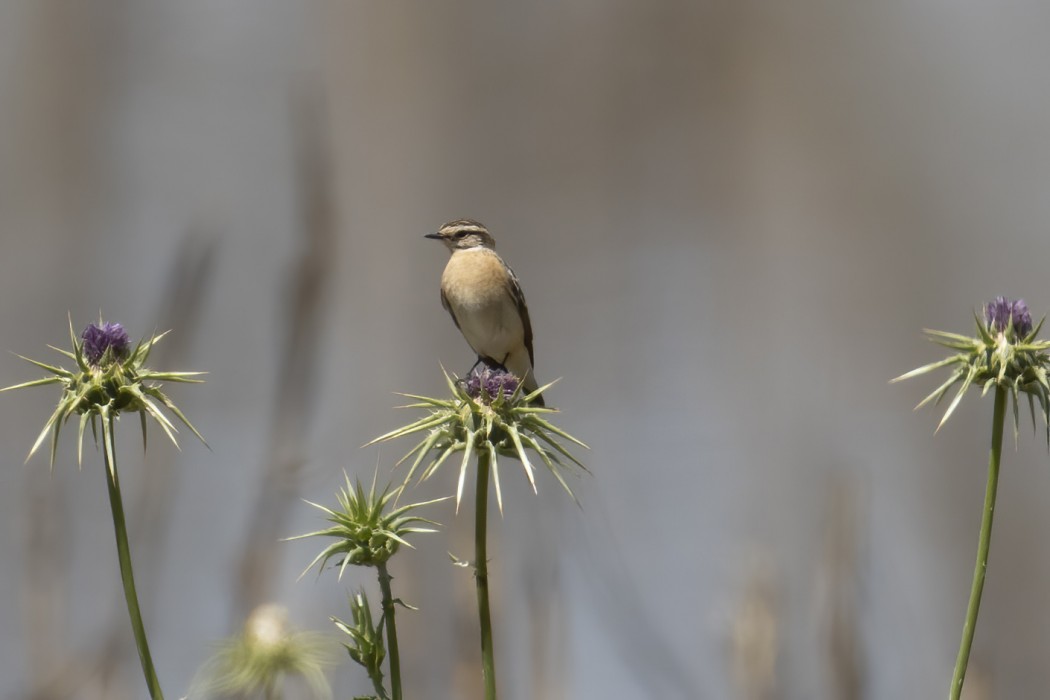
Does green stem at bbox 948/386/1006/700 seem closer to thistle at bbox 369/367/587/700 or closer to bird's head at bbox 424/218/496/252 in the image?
thistle at bbox 369/367/587/700

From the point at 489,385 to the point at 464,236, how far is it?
4.32m

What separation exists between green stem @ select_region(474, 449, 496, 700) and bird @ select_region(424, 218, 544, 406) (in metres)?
4.51

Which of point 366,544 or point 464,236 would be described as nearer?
point 366,544

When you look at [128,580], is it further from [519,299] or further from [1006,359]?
[519,299]

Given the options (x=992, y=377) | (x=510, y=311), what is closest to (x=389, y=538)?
(x=992, y=377)

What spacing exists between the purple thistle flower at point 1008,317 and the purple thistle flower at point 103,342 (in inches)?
91.8

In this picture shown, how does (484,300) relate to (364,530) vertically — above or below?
above

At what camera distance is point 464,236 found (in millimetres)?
7559

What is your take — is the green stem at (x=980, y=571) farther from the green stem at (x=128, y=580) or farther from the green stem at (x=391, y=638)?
the green stem at (x=128, y=580)

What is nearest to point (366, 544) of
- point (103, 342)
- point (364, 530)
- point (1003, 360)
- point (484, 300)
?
point (364, 530)

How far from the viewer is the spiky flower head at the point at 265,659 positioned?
3607mm

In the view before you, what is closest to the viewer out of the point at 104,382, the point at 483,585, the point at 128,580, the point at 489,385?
the point at 128,580

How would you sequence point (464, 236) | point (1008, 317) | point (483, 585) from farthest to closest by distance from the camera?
point (464, 236)
point (1008, 317)
point (483, 585)

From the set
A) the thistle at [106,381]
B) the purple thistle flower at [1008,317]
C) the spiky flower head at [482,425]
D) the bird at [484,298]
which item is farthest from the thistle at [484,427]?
the bird at [484,298]
